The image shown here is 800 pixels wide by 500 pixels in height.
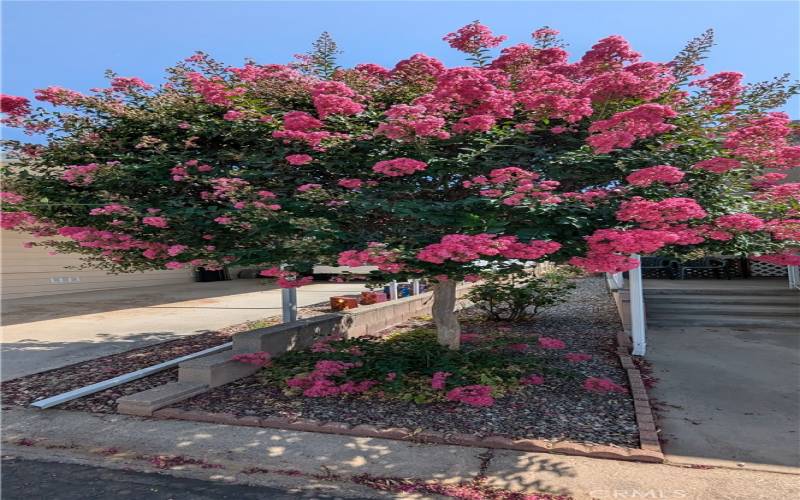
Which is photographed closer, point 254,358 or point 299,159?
point 299,159

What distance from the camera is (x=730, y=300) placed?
29.0ft

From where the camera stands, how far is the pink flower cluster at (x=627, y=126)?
3.59 meters

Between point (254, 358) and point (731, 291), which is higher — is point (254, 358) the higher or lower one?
the lower one

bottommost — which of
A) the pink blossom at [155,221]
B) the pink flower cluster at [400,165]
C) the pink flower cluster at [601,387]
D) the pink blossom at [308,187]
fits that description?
the pink flower cluster at [601,387]

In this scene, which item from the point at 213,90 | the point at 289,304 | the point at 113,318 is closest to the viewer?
the point at 213,90

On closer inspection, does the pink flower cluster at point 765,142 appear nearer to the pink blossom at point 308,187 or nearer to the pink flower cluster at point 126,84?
the pink blossom at point 308,187

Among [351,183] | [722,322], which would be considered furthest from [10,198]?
[722,322]

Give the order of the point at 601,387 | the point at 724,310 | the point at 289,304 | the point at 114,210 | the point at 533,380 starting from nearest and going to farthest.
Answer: the point at 114,210 < the point at 601,387 < the point at 533,380 < the point at 289,304 < the point at 724,310

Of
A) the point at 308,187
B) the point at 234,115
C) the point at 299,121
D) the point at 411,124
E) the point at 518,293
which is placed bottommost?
the point at 518,293

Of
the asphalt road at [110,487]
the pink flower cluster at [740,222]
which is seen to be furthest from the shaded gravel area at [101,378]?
the pink flower cluster at [740,222]

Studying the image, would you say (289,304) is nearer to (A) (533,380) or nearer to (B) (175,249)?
(B) (175,249)

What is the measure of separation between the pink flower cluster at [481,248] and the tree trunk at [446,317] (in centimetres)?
205

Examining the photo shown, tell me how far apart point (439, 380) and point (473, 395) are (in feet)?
1.27

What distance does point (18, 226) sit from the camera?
5.12m
